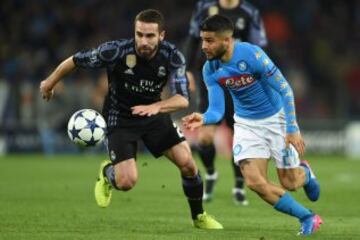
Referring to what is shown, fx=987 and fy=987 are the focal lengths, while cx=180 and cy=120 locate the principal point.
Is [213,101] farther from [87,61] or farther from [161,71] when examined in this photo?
[87,61]

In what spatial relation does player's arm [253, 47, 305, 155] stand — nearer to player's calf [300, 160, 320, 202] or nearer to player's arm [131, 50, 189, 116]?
player's arm [131, 50, 189, 116]

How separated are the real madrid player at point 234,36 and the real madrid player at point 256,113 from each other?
2.60m

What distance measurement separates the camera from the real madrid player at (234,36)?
1149 centimetres

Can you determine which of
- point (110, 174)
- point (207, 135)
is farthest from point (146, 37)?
point (207, 135)

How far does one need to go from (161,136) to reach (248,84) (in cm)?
99

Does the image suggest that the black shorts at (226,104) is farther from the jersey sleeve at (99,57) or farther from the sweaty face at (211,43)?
the sweaty face at (211,43)

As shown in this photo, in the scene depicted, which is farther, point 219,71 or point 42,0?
point 42,0

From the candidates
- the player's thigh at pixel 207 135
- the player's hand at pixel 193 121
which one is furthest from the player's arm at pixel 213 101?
the player's thigh at pixel 207 135

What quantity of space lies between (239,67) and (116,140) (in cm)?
139

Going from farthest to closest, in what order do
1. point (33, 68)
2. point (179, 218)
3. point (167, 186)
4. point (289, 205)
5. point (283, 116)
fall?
point (33, 68), point (167, 186), point (179, 218), point (283, 116), point (289, 205)

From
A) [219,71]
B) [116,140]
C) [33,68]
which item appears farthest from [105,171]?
[33,68]

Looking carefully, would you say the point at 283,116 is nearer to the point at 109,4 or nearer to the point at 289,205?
the point at 289,205

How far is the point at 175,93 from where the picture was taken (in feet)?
28.6

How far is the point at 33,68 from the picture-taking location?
20719 mm
